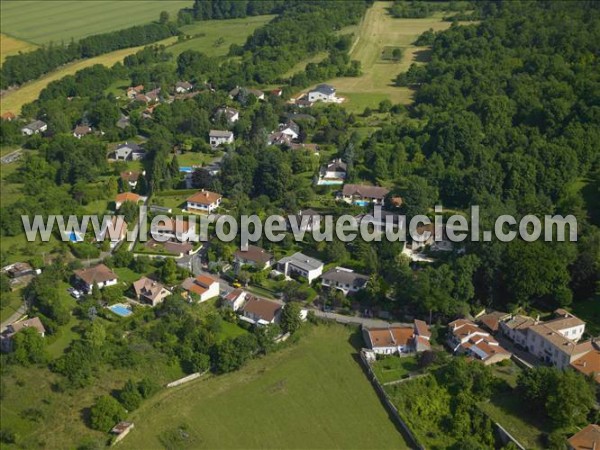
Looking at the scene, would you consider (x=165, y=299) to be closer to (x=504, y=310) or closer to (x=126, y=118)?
(x=504, y=310)

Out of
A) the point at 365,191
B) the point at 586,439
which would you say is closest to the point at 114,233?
the point at 365,191

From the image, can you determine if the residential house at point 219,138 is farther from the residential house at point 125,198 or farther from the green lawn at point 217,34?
the green lawn at point 217,34

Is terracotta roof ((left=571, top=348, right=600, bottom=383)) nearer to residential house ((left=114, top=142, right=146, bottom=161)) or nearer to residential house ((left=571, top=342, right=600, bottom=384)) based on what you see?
residential house ((left=571, top=342, right=600, bottom=384))

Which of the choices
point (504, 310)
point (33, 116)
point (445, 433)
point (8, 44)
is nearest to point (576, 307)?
point (504, 310)

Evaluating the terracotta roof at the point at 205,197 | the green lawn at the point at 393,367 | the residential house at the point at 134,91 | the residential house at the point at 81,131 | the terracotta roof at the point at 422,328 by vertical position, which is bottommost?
the green lawn at the point at 393,367

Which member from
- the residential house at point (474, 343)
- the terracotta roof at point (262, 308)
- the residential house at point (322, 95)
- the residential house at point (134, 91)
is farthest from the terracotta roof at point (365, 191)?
the residential house at point (134, 91)
